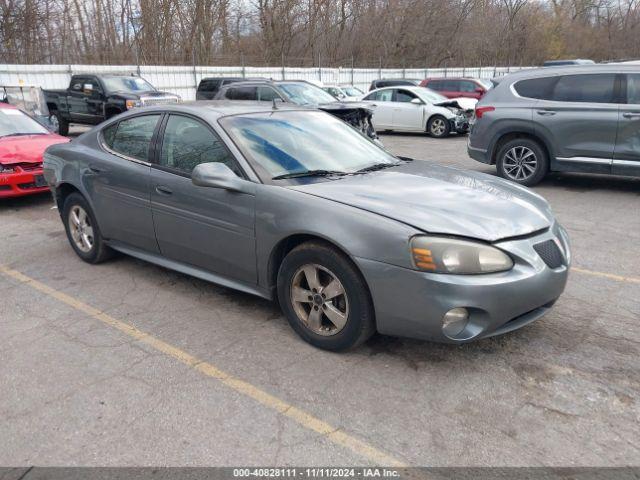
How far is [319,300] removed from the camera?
11.2 feet

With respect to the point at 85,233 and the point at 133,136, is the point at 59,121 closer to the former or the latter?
the point at 85,233

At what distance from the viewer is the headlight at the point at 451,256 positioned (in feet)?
9.74

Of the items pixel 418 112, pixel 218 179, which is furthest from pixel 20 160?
pixel 418 112

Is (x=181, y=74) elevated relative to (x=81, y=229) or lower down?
elevated

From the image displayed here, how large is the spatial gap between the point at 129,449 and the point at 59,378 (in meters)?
0.94

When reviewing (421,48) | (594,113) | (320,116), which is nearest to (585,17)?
(421,48)

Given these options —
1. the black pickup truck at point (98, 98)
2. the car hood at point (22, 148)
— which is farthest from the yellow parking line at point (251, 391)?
the black pickup truck at point (98, 98)

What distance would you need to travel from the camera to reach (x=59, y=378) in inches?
128

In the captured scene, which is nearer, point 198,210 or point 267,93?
point 198,210

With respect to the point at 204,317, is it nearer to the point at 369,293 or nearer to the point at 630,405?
the point at 369,293

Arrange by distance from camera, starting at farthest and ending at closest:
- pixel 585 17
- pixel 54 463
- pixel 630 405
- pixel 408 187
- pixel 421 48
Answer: pixel 585 17 < pixel 421 48 < pixel 408 187 < pixel 630 405 < pixel 54 463

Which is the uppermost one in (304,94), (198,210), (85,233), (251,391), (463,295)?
(304,94)

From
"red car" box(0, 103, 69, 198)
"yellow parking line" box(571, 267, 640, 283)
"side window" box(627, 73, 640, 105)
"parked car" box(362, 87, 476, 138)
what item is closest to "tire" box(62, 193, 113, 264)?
"red car" box(0, 103, 69, 198)

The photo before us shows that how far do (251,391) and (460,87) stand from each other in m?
19.5
